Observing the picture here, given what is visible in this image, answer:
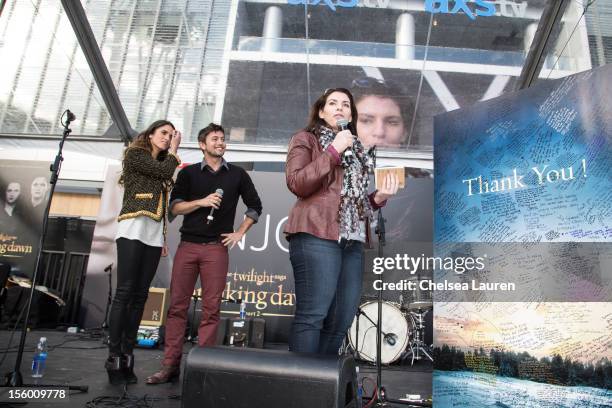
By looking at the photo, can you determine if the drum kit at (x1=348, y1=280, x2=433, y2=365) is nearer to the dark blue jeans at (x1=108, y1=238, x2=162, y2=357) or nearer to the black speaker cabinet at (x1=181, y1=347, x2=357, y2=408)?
the dark blue jeans at (x1=108, y1=238, x2=162, y2=357)

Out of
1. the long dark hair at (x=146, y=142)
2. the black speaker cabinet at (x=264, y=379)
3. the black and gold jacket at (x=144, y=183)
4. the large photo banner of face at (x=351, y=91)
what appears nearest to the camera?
the black speaker cabinet at (x=264, y=379)

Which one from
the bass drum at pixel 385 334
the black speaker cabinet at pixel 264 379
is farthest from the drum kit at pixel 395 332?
the black speaker cabinet at pixel 264 379

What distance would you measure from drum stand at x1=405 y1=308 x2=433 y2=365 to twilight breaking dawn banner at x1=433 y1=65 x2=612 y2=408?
2465mm

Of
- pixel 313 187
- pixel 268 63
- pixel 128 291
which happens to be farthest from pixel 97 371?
pixel 268 63

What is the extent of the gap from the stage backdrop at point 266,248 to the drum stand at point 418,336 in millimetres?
534

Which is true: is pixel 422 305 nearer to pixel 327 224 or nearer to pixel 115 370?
pixel 115 370

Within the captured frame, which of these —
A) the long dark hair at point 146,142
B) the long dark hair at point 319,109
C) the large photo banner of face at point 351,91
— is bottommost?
the long dark hair at point 319,109

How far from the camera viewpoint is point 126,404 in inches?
77.7

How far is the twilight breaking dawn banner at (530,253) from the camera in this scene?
1822mm

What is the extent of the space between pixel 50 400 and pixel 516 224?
2.30 meters

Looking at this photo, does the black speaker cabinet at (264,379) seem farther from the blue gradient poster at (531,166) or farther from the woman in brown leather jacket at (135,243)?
the woman in brown leather jacket at (135,243)

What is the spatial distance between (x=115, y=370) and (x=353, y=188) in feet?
5.75

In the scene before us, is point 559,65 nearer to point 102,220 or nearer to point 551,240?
point 551,240

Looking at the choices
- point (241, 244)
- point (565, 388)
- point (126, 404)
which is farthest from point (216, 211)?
point (241, 244)
